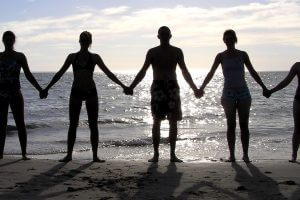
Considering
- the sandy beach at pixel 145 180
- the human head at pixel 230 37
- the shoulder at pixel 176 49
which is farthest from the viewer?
the shoulder at pixel 176 49

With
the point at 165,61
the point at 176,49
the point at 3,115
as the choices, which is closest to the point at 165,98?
the point at 165,61

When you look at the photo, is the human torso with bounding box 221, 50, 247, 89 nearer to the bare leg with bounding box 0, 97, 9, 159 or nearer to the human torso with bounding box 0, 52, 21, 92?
the human torso with bounding box 0, 52, 21, 92

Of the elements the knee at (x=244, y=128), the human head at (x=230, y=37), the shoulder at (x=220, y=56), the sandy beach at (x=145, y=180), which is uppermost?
the human head at (x=230, y=37)

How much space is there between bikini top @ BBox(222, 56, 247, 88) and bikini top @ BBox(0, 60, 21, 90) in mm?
3295

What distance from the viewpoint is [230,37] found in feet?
23.9

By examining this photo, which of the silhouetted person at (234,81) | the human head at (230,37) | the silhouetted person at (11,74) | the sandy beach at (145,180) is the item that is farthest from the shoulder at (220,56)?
the silhouetted person at (11,74)

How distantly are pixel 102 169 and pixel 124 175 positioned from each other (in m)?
0.59

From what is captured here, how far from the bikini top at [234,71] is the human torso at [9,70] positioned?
329cm

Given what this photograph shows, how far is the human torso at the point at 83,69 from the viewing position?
24.1 ft

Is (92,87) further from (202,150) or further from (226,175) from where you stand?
(202,150)

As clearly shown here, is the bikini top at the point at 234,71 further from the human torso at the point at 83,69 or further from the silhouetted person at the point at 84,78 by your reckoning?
the human torso at the point at 83,69

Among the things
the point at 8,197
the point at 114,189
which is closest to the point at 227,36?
the point at 114,189

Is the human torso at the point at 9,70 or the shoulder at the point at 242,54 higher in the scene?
the shoulder at the point at 242,54

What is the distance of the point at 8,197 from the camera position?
4.90m
